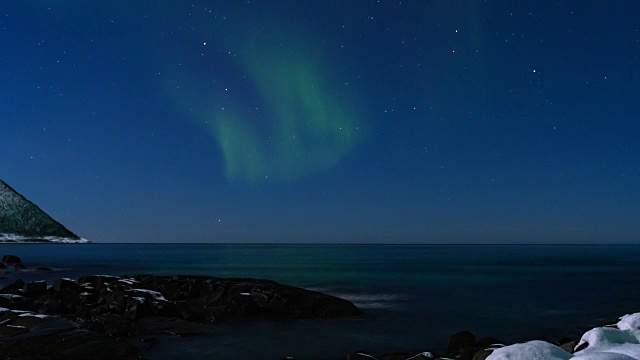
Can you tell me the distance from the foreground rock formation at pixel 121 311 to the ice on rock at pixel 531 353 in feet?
Answer: 33.1

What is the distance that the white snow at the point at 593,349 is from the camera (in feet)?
27.8

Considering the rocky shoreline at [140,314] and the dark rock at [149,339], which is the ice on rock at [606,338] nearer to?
the rocky shoreline at [140,314]

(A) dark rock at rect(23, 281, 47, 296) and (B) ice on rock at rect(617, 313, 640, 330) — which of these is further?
(A) dark rock at rect(23, 281, 47, 296)

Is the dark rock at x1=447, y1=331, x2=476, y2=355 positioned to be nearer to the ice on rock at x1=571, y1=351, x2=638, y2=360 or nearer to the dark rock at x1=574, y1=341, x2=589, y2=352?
the dark rock at x1=574, y1=341, x2=589, y2=352

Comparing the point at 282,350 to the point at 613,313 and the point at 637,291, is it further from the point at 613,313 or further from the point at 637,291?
the point at 637,291

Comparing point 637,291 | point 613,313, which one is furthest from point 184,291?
point 637,291

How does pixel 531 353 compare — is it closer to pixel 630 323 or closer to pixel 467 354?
pixel 467 354

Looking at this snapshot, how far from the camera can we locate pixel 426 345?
18531 millimetres

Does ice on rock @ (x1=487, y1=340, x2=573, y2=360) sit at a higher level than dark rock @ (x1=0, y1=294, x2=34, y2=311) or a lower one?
higher

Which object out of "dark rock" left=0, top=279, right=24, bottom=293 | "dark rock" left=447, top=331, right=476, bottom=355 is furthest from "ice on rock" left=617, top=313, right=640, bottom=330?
"dark rock" left=0, top=279, right=24, bottom=293

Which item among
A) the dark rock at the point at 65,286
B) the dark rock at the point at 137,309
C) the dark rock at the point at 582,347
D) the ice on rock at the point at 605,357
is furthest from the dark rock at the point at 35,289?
the ice on rock at the point at 605,357

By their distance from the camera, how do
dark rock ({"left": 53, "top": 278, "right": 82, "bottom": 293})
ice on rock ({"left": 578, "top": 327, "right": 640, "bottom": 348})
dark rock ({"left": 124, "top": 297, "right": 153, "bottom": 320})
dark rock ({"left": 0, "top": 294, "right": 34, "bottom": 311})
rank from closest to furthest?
ice on rock ({"left": 578, "top": 327, "right": 640, "bottom": 348}) < dark rock ({"left": 124, "top": 297, "right": 153, "bottom": 320}) < dark rock ({"left": 0, "top": 294, "right": 34, "bottom": 311}) < dark rock ({"left": 53, "top": 278, "right": 82, "bottom": 293})

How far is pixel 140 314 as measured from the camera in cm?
1978

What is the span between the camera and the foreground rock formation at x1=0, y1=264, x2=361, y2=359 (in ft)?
44.4
